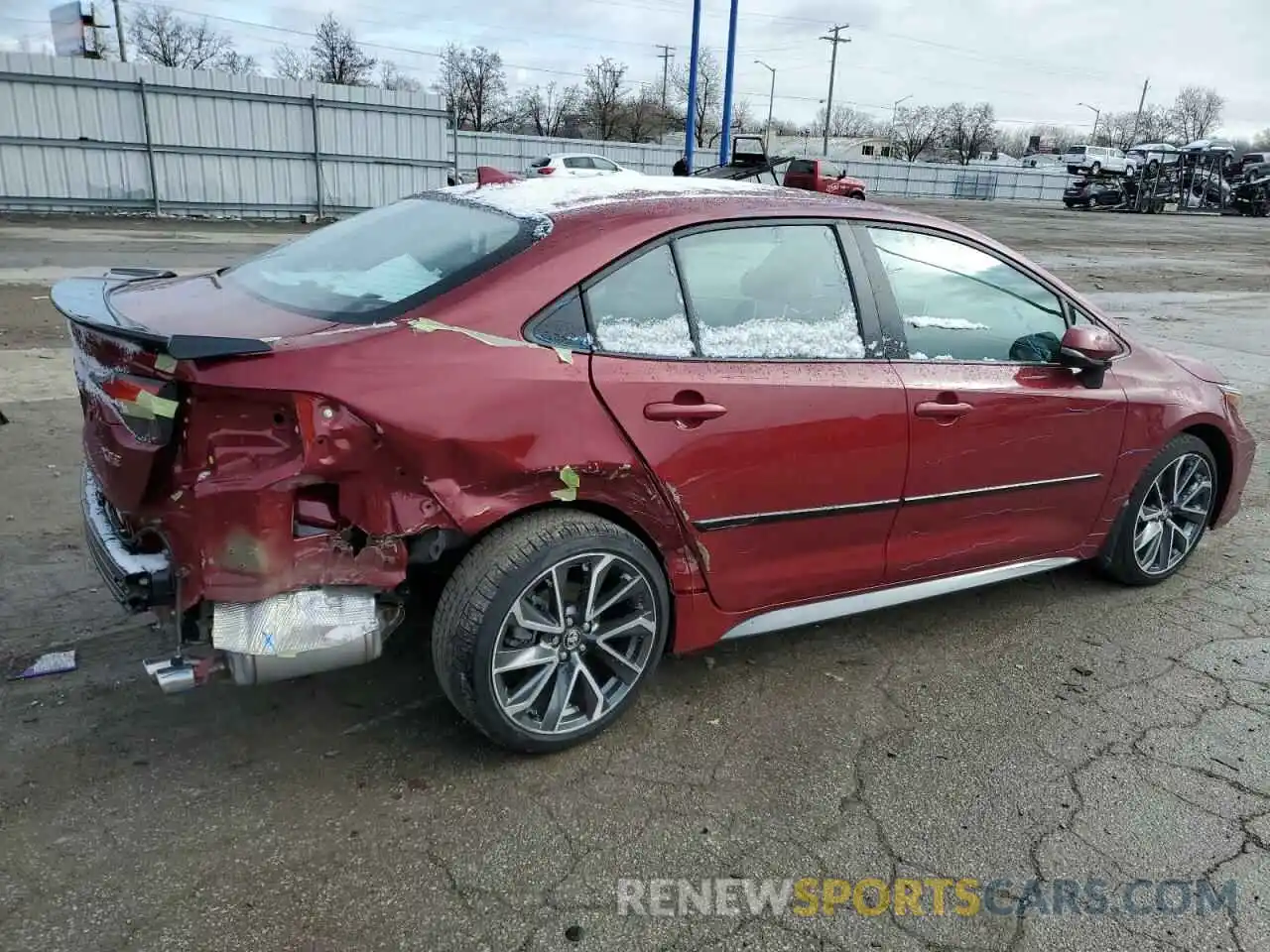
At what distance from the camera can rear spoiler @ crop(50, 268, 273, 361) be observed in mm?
2311

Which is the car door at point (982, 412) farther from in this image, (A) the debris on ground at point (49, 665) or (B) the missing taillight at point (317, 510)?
(A) the debris on ground at point (49, 665)

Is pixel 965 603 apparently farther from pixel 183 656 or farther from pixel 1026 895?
pixel 183 656

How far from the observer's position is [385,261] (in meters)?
3.09

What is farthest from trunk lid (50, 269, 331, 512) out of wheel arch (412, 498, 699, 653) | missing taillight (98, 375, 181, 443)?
wheel arch (412, 498, 699, 653)

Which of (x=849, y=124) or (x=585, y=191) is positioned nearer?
(x=585, y=191)

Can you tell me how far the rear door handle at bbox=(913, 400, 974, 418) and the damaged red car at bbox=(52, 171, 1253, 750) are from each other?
0.03 meters

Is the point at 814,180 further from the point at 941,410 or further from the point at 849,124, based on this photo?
the point at 849,124

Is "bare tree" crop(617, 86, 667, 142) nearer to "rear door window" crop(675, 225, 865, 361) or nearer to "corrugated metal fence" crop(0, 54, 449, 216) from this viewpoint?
"corrugated metal fence" crop(0, 54, 449, 216)

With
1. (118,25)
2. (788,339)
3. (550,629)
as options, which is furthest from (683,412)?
(118,25)

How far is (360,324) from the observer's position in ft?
8.51

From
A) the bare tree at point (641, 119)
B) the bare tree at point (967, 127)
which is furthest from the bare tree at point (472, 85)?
the bare tree at point (967, 127)

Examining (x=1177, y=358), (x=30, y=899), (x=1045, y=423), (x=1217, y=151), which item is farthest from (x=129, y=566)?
(x=1217, y=151)

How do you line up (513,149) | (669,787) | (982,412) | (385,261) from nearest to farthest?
1. (669,787)
2. (385,261)
3. (982,412)
4. (513,149)

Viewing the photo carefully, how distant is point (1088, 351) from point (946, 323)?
57cm
